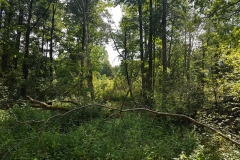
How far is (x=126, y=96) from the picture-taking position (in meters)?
3.43

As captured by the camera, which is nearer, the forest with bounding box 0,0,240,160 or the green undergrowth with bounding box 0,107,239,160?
the green undergrowth with bounding box 0,107,239,160

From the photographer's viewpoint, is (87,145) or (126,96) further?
(87,145)

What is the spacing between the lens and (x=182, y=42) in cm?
2022

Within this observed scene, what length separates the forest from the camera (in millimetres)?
4980

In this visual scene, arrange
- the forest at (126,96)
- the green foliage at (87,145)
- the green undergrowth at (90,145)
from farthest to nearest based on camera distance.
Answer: the forest at (126,96)
the green foliage at (87,145)
the green undergrowth at (90,145)

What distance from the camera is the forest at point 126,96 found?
498cm

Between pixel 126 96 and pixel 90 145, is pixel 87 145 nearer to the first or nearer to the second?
pixel 90 145

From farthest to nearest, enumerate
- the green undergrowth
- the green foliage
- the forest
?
the forest < the green foliage < the green undergrowth

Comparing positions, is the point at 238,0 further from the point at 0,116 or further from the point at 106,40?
the point at 106,40

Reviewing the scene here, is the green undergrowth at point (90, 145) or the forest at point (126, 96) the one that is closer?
the green undergrowth at point (90, 145)

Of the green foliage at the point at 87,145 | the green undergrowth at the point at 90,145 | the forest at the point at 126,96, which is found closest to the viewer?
the green undergrowth at the point at 90,145

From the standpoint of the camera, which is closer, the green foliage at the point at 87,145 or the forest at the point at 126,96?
the green foliage at the point at 87,145

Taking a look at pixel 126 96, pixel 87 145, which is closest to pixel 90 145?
pixel 87 145

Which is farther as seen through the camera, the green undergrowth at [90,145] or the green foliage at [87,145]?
the green foliage at [87,145]
